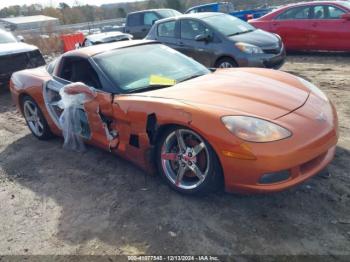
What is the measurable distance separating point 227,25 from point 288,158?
18.6 ft

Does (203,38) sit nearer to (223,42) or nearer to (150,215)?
(223,42)

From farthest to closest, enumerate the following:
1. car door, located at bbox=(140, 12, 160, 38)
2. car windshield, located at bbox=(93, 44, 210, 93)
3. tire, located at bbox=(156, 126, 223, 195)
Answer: car door, located at bbox=(140, 12, 160, 38) < car windshield, located at bbox=(93, 44, 210, 93) < tire, located at bbox=(156, 126, 223, 195)

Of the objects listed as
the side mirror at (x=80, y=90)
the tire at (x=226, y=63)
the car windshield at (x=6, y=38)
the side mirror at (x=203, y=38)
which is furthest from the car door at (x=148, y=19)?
the side mirror at (x=80, y=90)

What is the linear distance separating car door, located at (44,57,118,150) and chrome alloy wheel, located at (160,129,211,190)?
27.9 inches

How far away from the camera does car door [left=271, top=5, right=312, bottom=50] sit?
9.42 meters

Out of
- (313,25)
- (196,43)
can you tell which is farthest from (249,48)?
(313,25)

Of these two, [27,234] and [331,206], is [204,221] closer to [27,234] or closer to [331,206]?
[331,206]

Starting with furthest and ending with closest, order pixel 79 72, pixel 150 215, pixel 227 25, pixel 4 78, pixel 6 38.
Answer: pixel 6 38
pixel 4 78
pixel 227 25
pixel 79 72
pixel 150 215

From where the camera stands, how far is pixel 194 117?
301cm

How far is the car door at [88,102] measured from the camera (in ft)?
12.5

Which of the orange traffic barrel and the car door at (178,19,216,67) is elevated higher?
the car door at (178,19,216,67)

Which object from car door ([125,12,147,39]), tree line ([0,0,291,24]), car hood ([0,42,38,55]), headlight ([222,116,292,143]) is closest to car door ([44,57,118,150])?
headlight ([222,116,292,143])

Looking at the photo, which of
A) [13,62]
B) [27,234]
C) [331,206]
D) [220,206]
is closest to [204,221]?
[220,206]

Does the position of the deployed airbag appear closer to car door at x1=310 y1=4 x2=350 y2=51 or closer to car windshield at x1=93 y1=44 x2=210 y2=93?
car windshield at x1=93 y1=44 x2=210 y2=93
